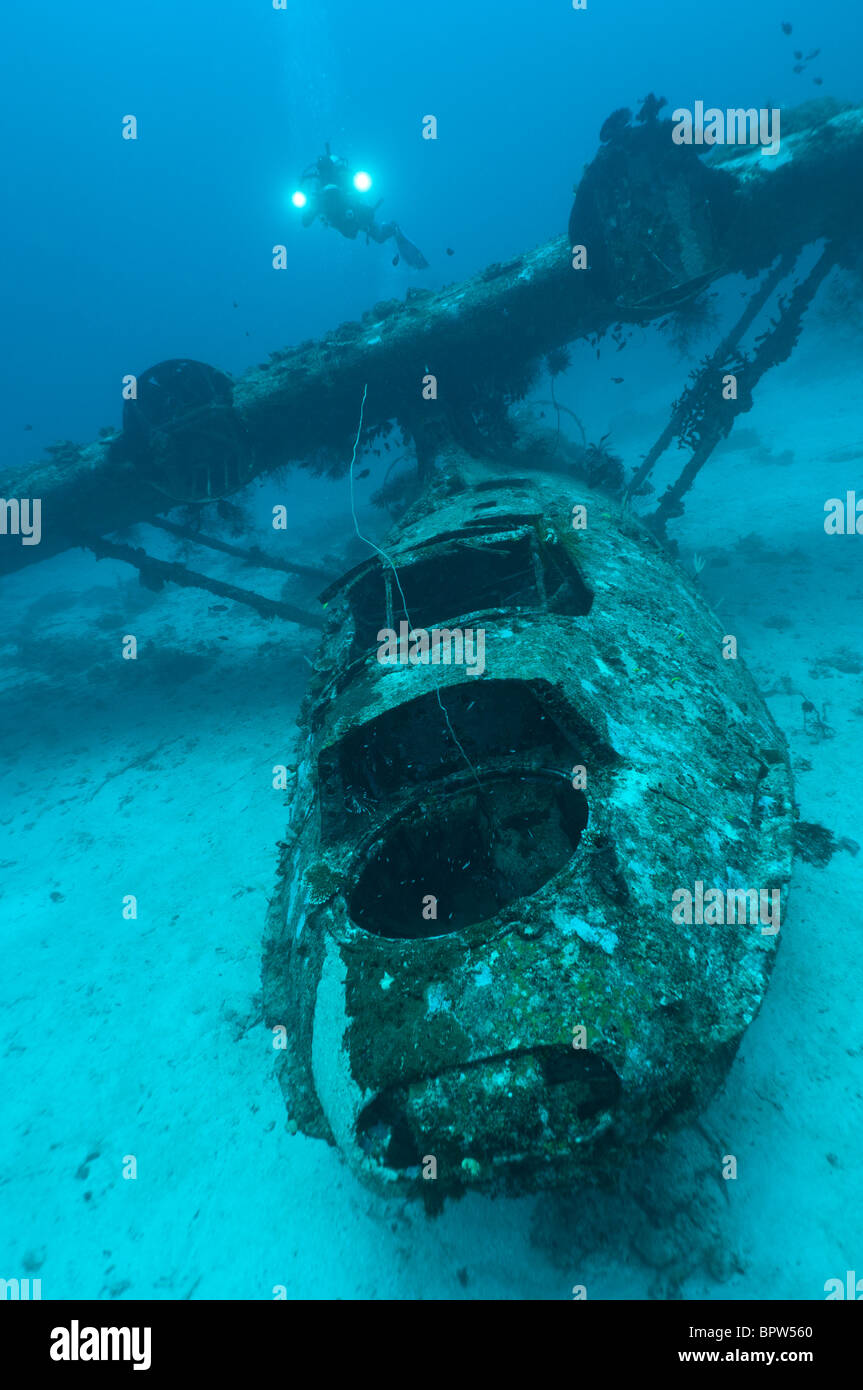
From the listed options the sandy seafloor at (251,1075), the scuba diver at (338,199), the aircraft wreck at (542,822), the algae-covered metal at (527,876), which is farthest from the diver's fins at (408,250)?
the algae-covered metal at (527,876)

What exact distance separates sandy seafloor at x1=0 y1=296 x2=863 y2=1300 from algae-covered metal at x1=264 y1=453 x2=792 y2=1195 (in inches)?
47.9

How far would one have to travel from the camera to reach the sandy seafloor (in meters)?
3.19

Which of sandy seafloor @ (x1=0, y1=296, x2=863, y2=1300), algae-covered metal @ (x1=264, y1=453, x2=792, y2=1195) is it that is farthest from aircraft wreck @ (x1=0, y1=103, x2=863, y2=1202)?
sandy seafloor @ (x1=0, y1=296, x2=863, y2=1300)

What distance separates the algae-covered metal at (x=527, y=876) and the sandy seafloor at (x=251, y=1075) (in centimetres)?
122

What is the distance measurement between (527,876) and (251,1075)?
9.37 feet

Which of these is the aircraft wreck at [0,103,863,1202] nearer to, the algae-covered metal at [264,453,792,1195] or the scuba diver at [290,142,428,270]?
the algae-covered metal at [264,453,792,1195]

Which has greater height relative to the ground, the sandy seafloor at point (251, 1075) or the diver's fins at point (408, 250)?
the diver's fins at point (408, 250)

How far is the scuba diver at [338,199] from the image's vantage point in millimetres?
18031

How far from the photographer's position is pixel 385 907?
3.79 m

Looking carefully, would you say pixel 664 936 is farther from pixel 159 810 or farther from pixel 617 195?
pixel 617 195

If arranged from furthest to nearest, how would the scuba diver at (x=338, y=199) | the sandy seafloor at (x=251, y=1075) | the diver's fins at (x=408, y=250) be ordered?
the diver's fins at (x=408, y=250) → the scuba diver at (x=338, y=199) → the sandy seafloor at (x=251, y=1075)

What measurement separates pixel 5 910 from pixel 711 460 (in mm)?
27167

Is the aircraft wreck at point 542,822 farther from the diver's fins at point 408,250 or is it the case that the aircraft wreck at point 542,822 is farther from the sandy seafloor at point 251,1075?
the diver's fins at point 408,250

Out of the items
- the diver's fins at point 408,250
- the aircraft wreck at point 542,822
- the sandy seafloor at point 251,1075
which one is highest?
the diver's fins at point 408,250
